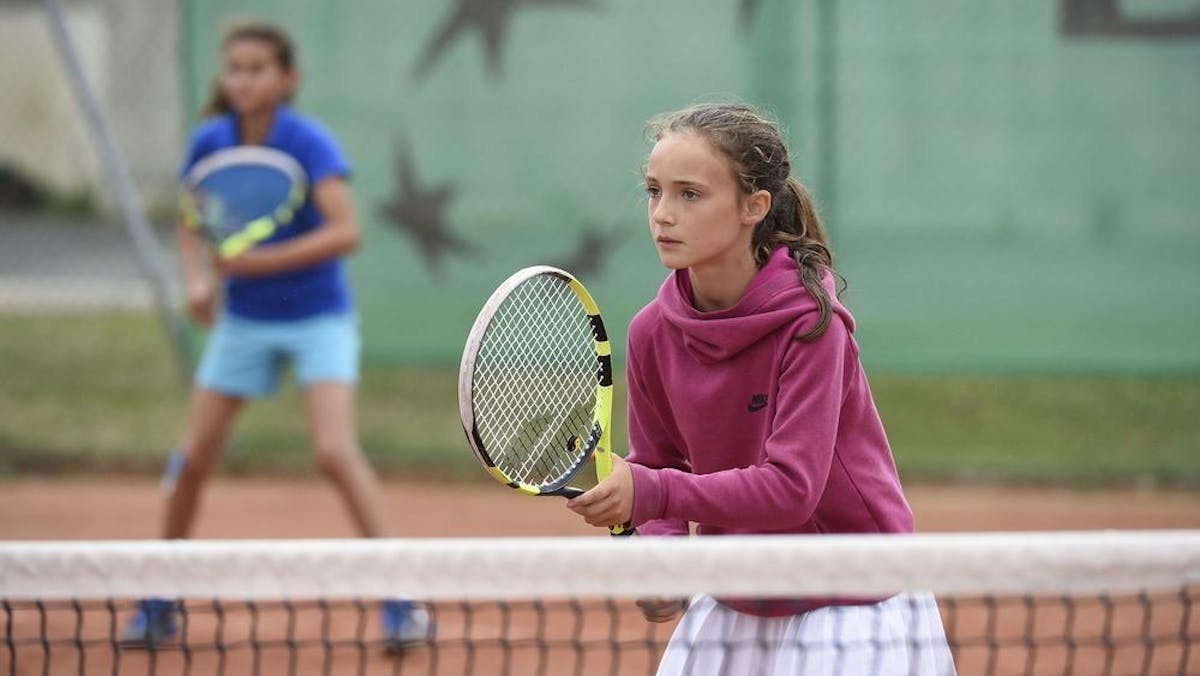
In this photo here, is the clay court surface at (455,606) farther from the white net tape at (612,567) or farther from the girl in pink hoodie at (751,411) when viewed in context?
the white net tape at (612,567)

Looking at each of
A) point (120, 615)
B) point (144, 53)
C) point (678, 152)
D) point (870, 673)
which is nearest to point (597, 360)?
point (678, 152)

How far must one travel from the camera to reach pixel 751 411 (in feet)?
8.00

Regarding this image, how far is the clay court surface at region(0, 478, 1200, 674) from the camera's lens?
4.32 meters

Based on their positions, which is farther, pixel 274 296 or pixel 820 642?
pixel 274 296

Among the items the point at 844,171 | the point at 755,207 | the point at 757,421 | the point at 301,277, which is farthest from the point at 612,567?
the point at 844,171

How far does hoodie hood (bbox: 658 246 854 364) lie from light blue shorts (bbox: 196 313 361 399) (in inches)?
91.3

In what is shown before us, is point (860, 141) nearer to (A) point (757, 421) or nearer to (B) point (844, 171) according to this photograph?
(B) point (844, 171)

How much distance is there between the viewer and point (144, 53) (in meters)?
10.9

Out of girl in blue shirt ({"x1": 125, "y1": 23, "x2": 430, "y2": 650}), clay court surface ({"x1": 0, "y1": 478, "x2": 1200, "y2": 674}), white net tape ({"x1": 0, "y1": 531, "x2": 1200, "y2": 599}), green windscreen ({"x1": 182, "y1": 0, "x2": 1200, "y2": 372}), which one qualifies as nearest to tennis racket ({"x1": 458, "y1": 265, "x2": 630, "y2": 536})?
white net tape ({"x1": 0, "y1": 531, "x2": 1200, "y2": 599})

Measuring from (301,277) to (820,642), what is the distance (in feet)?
8.51

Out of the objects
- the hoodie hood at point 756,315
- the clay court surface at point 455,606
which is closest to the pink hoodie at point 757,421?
the hoodie hood at point 756,315

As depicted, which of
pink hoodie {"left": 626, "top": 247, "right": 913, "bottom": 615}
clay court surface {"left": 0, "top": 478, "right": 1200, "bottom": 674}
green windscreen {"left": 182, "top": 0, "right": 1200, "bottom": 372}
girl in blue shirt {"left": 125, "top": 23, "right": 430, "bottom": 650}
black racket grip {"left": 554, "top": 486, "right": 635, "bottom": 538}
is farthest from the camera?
green windscreen {"left": 182, "top": 0, "right": 1200, "bottom": 372}

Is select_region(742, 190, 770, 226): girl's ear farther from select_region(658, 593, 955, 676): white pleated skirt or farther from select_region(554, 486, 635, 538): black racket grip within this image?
select_region(658, 593, 955, 676): white pleated skirt

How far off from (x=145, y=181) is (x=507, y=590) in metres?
9.97
